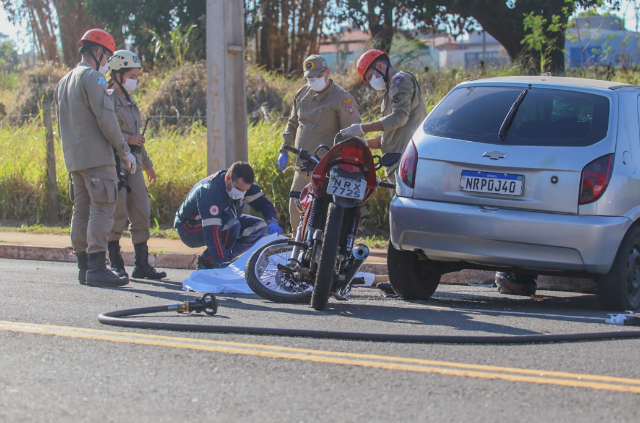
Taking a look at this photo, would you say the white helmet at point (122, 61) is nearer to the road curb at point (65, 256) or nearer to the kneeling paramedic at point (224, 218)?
the kneeling paramedic at point (224, 218)

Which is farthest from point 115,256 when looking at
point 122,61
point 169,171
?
point 169,171

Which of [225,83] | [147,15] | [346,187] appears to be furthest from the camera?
[147,15]

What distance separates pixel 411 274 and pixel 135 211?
2.84m

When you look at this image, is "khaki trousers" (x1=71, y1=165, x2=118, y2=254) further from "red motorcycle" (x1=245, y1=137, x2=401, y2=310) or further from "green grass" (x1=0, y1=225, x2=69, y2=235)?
"green grass" (x1=0, y1=225, x2=69, y2=235)

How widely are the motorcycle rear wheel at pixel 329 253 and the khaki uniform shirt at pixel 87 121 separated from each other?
2.37 m

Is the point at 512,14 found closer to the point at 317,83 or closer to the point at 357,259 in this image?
the point at 317,83

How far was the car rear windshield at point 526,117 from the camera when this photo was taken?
19.4 feet

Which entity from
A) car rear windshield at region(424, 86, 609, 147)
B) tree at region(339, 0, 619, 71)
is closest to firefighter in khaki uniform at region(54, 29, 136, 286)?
car rear windshield at region(424, 86, 609, 147)

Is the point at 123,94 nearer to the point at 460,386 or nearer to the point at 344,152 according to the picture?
the point at 344,152

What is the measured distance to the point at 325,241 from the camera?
568cm

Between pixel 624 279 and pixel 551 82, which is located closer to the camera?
pixel 624 279

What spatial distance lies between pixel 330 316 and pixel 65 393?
220 centimetres

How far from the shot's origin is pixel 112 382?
396 centimetres

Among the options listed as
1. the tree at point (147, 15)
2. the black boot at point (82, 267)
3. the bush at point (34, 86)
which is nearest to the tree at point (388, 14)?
the tree at point (147, 15)
